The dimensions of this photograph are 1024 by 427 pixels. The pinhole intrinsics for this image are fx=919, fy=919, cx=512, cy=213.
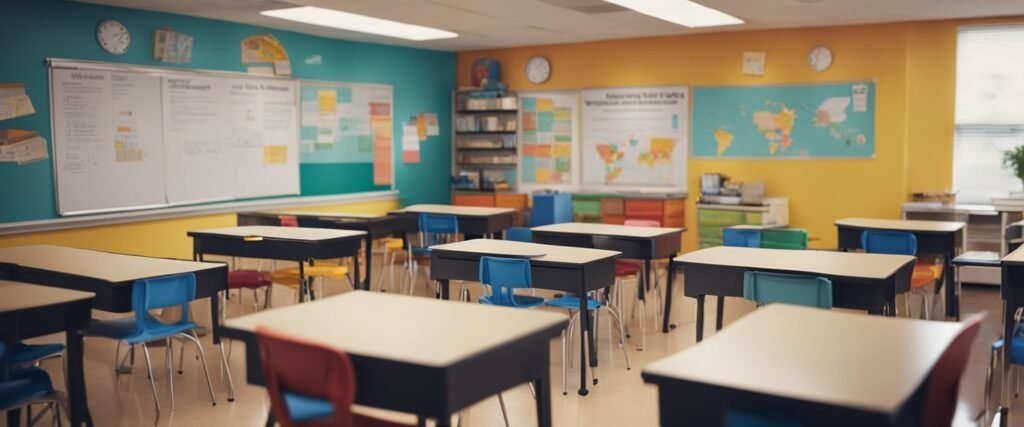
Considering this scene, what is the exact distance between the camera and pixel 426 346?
286 cm

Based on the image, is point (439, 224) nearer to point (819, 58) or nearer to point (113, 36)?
point (113, 36)

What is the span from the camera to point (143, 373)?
575 cm

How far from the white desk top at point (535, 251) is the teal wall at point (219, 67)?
3.94 metres

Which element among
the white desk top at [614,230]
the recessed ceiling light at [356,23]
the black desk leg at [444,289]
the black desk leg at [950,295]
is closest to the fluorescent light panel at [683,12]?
the white desk top at [614,230]

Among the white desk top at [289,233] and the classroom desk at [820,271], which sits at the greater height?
the white desk top at [289,233]

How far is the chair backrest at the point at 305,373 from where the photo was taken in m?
2.71

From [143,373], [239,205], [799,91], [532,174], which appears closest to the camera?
[143,373]

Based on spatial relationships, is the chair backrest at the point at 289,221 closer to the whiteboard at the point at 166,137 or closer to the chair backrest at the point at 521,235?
the whiteboard at the point at 166,137

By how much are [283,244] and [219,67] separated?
3.26 m

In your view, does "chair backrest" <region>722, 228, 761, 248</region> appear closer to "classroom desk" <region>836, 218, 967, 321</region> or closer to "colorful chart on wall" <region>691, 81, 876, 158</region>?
"classroom desk" <region>836, 218, 967, 321</region>

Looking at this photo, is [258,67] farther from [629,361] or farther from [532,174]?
[629,361]

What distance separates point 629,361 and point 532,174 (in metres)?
6.05

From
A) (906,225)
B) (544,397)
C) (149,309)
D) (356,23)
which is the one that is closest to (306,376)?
(544,397)

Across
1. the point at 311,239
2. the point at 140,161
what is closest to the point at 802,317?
the point at 311,239
